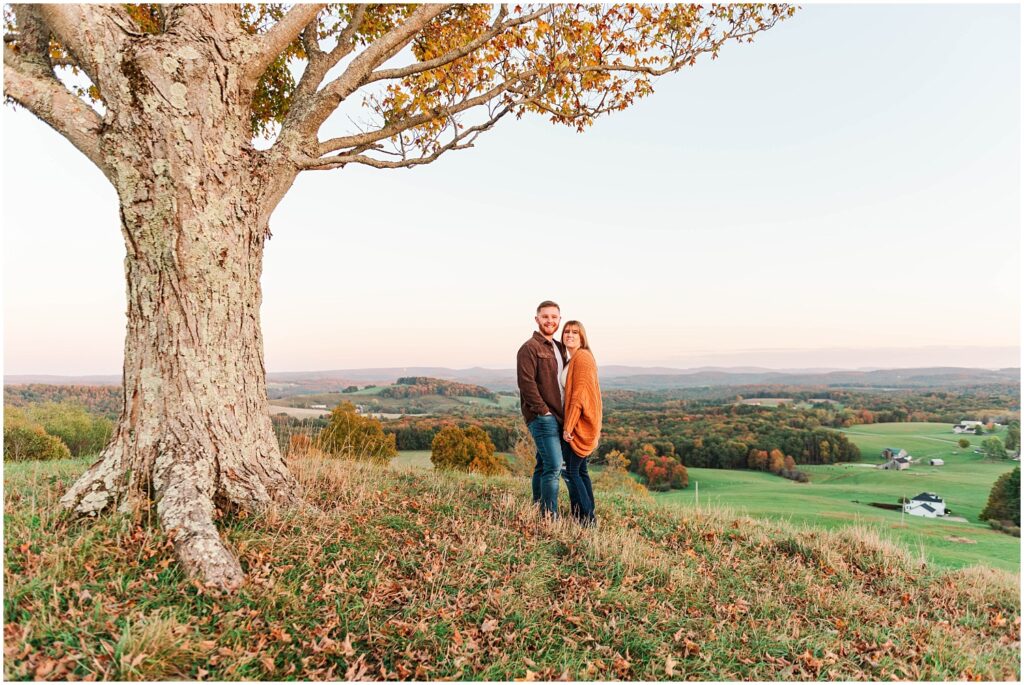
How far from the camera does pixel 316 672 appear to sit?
327 cm

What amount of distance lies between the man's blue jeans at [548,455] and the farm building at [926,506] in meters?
30.6

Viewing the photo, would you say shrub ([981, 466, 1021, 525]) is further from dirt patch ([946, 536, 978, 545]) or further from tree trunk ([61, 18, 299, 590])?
tree trunk ([61, 18, 299, 590])

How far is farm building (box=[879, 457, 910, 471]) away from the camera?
148ft

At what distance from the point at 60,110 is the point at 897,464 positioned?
57.0 m

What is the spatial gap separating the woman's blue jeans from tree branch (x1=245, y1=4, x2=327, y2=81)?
17.1 feet

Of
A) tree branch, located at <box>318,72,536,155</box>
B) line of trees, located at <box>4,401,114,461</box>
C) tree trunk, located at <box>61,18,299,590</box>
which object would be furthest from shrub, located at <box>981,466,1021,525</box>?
line of trees, located at <box>4,401,114,461</box>

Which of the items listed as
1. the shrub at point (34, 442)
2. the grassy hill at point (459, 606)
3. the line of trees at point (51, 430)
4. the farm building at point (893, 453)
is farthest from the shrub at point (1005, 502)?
the shrub at point (34, 442)

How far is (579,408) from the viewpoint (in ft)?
19.0

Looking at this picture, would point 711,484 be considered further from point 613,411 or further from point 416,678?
point 416,678

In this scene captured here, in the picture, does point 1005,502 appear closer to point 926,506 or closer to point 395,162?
point 926,506

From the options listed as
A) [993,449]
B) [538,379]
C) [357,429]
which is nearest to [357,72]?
[538,379]

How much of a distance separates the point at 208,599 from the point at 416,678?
161 cm

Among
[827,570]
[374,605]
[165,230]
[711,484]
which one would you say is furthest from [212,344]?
[711,484]

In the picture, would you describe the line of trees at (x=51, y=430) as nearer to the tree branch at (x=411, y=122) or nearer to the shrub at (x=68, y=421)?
the shrub at (x=68, y=421)
